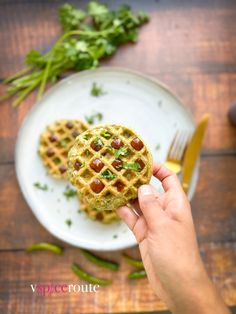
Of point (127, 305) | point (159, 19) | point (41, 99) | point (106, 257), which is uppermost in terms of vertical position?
point (159, 19)

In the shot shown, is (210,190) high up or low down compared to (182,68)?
down

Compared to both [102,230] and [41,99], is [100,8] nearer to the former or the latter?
[41,99]

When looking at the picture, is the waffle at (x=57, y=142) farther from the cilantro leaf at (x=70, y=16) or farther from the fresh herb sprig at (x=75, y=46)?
the cilantro leaf at (x=70, y=16)

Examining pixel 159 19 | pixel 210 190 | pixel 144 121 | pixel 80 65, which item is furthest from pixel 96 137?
pixel 159 19

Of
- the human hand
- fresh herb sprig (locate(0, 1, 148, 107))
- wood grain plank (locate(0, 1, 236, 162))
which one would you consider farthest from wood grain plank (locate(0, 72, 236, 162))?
the human hand

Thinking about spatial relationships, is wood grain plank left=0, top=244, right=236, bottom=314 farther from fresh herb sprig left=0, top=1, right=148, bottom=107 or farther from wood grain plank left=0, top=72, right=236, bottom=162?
fresh herb sprig left=0, top=1, right=148, bottom=107

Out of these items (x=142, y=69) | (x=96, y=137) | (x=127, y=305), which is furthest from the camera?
(x=142, y=69)

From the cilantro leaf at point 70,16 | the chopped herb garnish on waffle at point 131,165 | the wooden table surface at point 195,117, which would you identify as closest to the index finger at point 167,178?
the chopped herb garnish on waffle at point 131,165
